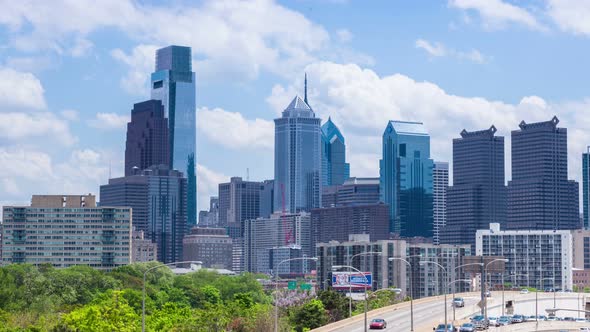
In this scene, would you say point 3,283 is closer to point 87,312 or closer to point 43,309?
point 43,309

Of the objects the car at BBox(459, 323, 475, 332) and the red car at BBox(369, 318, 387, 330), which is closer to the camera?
the car at BBox(459, 323, 475, 332)

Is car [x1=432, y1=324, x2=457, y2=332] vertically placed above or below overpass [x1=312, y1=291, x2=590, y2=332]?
above

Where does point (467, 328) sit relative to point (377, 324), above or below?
below

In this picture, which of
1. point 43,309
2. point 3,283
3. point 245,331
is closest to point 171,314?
point 245,331

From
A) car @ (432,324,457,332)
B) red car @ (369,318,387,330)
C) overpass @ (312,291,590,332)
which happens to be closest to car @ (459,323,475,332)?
car @ (432,324,457,332)

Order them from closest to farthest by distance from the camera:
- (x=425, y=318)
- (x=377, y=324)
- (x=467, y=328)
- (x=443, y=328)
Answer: (x=443, y=328) < (x=467, y=328) < (x=377, y=324) < (x=425, y=318)

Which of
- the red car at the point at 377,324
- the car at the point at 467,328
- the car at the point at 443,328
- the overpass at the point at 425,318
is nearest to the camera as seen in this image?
the car at the point at 443,328

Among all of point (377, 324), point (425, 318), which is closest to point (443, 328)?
point (377, 324)

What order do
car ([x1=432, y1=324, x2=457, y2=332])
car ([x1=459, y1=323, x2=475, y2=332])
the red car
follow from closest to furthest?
car ([x1=432, y1=324, x2=457, y2=332])
car ([x1=459, y1=323, x2=475, y2=332])
the red car

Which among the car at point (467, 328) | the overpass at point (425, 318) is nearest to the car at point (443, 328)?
the car at point (467, 328)

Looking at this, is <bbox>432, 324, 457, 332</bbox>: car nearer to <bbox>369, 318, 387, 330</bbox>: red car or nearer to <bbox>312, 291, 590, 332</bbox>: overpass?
<bbox>312, 291, 590, 332</bbox>: overpass

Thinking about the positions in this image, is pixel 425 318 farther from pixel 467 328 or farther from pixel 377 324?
pixel 467 328

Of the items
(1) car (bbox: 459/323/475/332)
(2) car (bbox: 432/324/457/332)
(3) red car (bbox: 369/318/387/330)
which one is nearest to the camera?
(2) car (bbox: 432/324/457/332)

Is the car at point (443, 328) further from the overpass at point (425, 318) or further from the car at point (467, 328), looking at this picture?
the overpass at point (425, 318)
